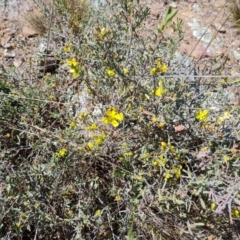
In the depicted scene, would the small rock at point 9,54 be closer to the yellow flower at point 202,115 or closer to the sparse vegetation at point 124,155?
the sparse vegetation at point 124,155

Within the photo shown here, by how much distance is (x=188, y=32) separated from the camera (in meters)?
2.89

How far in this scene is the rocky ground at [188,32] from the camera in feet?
9.12

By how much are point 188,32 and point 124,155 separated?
129 cm

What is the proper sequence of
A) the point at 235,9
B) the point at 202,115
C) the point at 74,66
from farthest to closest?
the point at 235,9 < the point at 202,115 < the point at 74,66

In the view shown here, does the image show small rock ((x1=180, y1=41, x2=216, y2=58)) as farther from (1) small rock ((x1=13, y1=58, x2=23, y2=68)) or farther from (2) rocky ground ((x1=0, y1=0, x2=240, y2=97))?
(1) small rock ((x1=13, y1=58, x2=23, y2=68))

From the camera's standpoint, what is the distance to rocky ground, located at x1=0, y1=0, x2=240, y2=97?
109 inches

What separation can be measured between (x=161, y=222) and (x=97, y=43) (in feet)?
3.05

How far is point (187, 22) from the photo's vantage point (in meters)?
2.92

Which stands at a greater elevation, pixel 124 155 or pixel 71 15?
pixel 71 15

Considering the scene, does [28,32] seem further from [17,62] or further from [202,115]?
[202,115]

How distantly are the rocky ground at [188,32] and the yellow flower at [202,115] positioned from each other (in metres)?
0.84

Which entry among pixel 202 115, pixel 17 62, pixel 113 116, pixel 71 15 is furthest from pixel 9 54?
pixel 202 115

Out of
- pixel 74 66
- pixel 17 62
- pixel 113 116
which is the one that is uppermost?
pixel 74 66

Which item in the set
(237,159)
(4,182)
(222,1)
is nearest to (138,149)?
(237,159)
